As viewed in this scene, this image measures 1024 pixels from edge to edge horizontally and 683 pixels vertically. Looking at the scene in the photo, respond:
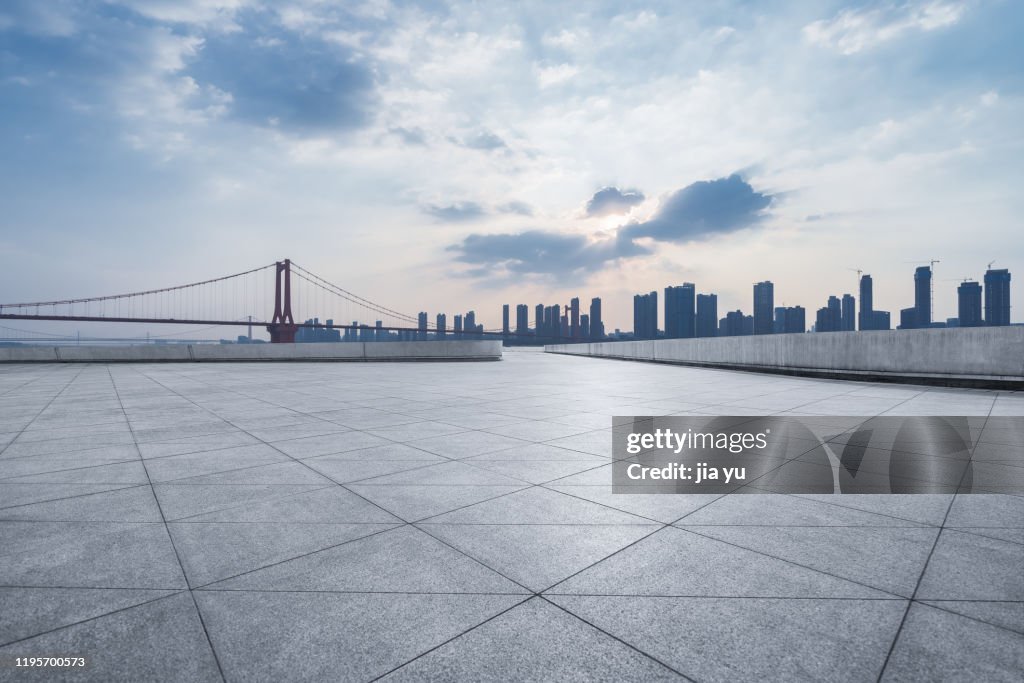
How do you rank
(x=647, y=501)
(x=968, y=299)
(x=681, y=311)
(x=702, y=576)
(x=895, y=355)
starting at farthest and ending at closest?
(x=681, y=311) < (x=968, y=299) < (x=895, y=355) < (x=647, y=501) < (x=702, y=576)

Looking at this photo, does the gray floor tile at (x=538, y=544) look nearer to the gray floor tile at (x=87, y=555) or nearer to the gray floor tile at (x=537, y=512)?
the gray floor tile at (x=537, y=512)

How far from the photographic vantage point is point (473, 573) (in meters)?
2.79

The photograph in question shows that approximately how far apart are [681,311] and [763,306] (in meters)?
40.6

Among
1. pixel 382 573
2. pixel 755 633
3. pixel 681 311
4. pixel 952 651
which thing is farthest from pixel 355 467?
pixel 681 311

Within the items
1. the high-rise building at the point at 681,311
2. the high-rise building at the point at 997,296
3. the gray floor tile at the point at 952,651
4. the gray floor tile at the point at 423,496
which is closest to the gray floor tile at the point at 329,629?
the gray floor tile at the point at 423,496

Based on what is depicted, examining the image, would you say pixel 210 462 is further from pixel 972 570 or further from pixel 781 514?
pixel 972 570

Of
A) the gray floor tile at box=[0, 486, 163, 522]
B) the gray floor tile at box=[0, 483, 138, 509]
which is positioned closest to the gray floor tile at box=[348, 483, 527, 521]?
the gray floor tile at box=[0, 486, 163, 522]

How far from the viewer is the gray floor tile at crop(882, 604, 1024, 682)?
77.4 inches

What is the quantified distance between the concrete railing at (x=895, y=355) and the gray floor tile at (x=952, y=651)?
1213 centimetres

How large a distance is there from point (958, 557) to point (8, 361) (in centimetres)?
3643

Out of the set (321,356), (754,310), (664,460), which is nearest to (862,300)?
(754,310)

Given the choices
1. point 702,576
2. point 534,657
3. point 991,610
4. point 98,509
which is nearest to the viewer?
point 534,657

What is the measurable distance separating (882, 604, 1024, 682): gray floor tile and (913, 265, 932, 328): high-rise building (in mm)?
163828

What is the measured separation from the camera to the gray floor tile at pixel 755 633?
6.56 ft
